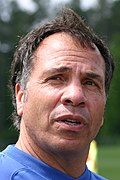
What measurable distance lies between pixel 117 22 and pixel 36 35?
85.7m

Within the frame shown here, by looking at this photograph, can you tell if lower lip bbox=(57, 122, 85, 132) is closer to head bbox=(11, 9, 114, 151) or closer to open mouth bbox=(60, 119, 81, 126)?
open mouth bbox=(60, 119, 81, 126)

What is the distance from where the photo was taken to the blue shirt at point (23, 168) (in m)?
2.64

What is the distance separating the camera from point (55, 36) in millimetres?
2850

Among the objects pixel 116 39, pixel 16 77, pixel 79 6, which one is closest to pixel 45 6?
pixel 79 6

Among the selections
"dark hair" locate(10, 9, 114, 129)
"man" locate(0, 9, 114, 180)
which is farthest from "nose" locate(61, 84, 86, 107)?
"dark hair" locate(10, 9, 114, 129)

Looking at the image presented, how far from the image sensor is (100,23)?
88312 mm

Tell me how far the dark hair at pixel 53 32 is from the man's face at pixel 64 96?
34 millimetres

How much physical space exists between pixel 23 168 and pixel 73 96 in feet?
1.27

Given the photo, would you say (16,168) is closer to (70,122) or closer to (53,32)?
(70,122)

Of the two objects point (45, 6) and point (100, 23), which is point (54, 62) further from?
point (100, 23)

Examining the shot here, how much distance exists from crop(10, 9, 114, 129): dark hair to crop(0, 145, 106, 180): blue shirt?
0.34 m

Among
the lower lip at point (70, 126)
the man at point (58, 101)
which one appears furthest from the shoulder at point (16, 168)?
the lower lip at point (70, 126)

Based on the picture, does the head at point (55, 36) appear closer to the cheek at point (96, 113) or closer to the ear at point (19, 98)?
the ear at point (19, 98)

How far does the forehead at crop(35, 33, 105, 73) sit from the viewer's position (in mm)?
2762
